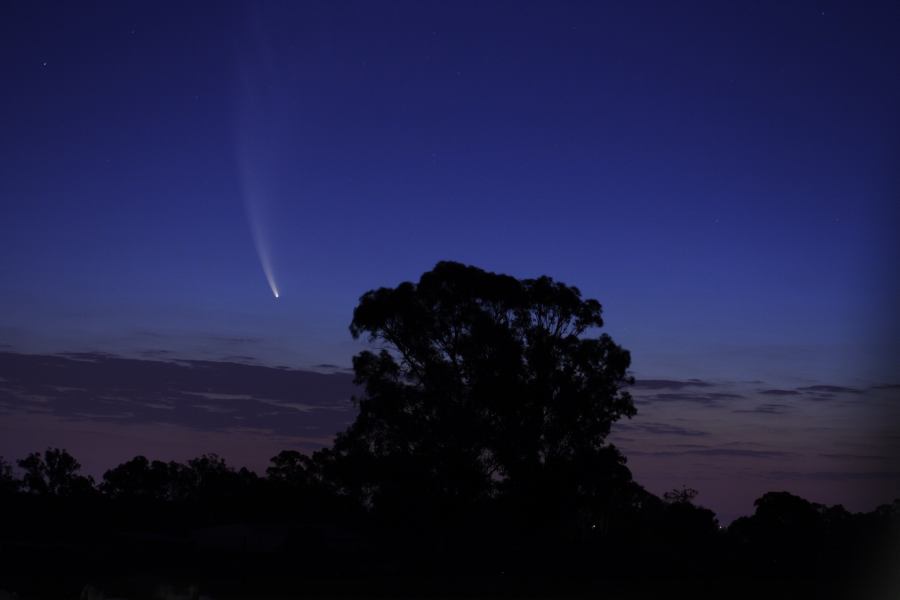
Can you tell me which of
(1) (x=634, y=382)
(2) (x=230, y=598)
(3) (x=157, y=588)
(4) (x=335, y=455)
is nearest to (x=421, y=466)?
(4) (x=335, y=455)

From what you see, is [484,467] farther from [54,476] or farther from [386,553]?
[54,476]

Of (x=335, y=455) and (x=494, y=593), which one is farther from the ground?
(x=335, y=455)

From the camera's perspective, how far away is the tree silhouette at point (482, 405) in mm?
41688

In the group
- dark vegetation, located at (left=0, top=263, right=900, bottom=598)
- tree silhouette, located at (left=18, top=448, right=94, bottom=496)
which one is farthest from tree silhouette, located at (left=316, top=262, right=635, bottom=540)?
tree silhouette, located at (left=18, top=448, right=94, bottom=496)

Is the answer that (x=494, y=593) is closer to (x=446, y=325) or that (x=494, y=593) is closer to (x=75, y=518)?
(x=446, y=325)

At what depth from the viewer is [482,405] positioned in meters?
42.6

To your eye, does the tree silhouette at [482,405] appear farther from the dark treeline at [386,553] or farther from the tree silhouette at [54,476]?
the tree silhouette at [54,476]

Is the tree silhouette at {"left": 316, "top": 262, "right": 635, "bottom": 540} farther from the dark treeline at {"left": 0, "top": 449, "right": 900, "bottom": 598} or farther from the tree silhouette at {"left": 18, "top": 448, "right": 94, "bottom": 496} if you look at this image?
the tree silhouette at {"left": 18, "top": 448, "right": 94, "bottom": 496}

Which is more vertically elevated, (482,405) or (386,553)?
(482,405)

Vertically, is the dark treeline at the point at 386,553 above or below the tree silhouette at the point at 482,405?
below

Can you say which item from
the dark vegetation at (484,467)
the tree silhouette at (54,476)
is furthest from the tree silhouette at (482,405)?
the tree silhouette at (54,476)

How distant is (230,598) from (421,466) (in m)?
18.2

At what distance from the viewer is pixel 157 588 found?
57.8ft

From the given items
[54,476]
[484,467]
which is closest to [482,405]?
[484,467]
